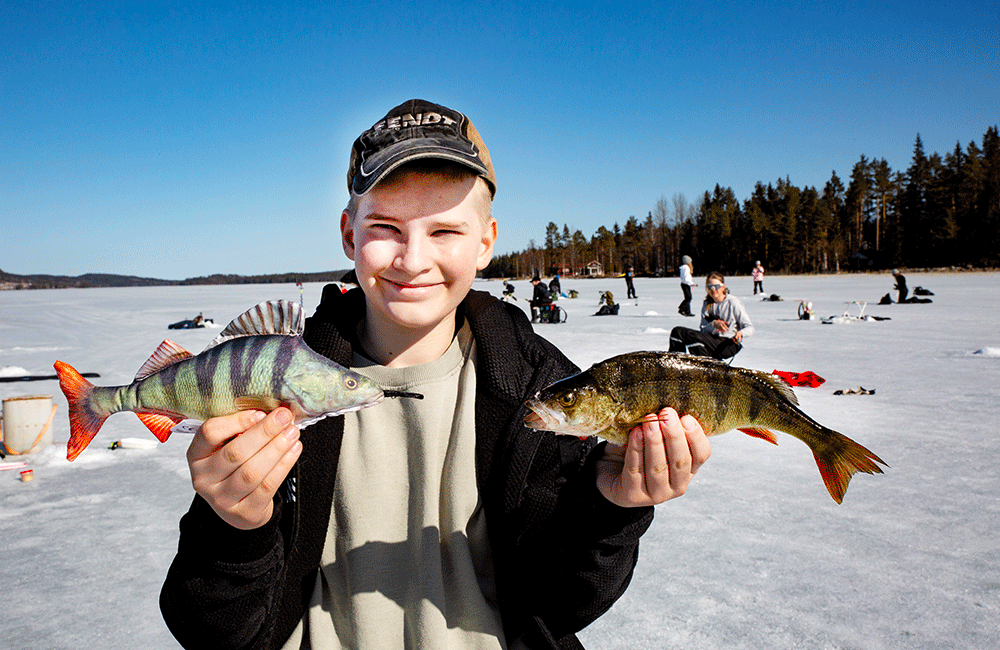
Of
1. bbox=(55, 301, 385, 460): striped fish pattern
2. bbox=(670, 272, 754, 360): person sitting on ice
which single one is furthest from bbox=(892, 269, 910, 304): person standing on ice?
bbox=(55, 301, 385, 460): striped fish pattern

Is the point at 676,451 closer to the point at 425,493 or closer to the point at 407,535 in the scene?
the point at 425,493

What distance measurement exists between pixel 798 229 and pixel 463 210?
8616 cm

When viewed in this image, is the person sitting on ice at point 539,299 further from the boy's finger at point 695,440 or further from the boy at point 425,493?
Result: the boy's finger at point 695,440

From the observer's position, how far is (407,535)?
1.86m

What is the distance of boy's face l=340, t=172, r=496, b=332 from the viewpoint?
1.70 metres

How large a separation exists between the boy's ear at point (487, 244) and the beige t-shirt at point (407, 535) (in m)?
0.40

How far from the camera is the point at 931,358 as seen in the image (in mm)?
10234

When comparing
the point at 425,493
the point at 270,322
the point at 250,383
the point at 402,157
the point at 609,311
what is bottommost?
the point at 609,311

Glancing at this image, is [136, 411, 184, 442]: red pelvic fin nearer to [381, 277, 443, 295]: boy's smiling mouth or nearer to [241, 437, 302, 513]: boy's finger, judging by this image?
[241, 437, 302, 513]: boy's finger

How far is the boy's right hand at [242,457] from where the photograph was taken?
4.49 feet

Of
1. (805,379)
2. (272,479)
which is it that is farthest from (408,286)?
(805,379)

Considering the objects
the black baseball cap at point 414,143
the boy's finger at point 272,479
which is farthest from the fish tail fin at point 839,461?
the boy's finger at point 272,479

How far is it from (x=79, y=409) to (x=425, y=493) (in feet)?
3.13

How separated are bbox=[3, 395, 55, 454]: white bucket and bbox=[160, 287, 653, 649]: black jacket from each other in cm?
520
